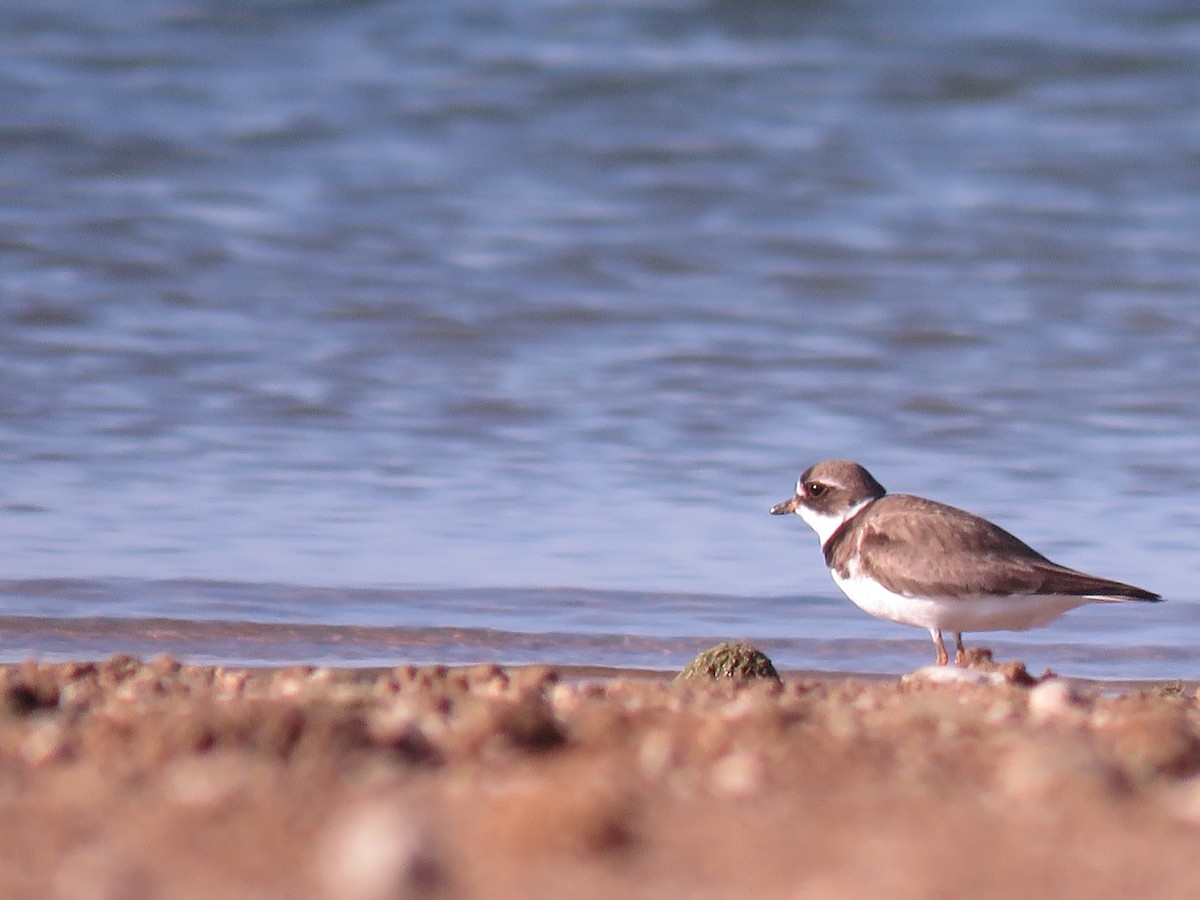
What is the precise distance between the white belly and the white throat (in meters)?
0.61

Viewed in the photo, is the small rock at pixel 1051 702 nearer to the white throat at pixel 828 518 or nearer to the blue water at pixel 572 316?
the blue water at pixel 572 316

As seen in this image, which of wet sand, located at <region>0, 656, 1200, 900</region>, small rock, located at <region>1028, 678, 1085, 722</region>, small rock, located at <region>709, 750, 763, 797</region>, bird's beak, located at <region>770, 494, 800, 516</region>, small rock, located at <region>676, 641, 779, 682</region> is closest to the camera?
wet sand, located at <region>0, 656, 1200, 900</region>

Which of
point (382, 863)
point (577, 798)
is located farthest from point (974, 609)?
point (382, 863)

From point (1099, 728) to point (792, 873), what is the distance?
1647mm

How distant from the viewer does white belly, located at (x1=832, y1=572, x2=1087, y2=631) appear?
5887mm

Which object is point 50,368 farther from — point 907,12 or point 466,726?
point 907,12

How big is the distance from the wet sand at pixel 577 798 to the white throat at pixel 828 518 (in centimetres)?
225

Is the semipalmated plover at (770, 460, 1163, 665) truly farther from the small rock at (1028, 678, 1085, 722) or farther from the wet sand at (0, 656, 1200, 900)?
the wet sand at (0, 656, 1200, 900)

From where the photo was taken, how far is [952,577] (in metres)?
5.89

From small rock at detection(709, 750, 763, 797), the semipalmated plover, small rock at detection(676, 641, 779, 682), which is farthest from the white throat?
small rock at detection(709, 750, 763, 797)

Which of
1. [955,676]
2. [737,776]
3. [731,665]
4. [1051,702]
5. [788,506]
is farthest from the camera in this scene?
[788,506]

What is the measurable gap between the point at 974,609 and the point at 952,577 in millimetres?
126

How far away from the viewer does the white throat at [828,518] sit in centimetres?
662

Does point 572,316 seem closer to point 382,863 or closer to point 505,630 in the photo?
point 505,630
